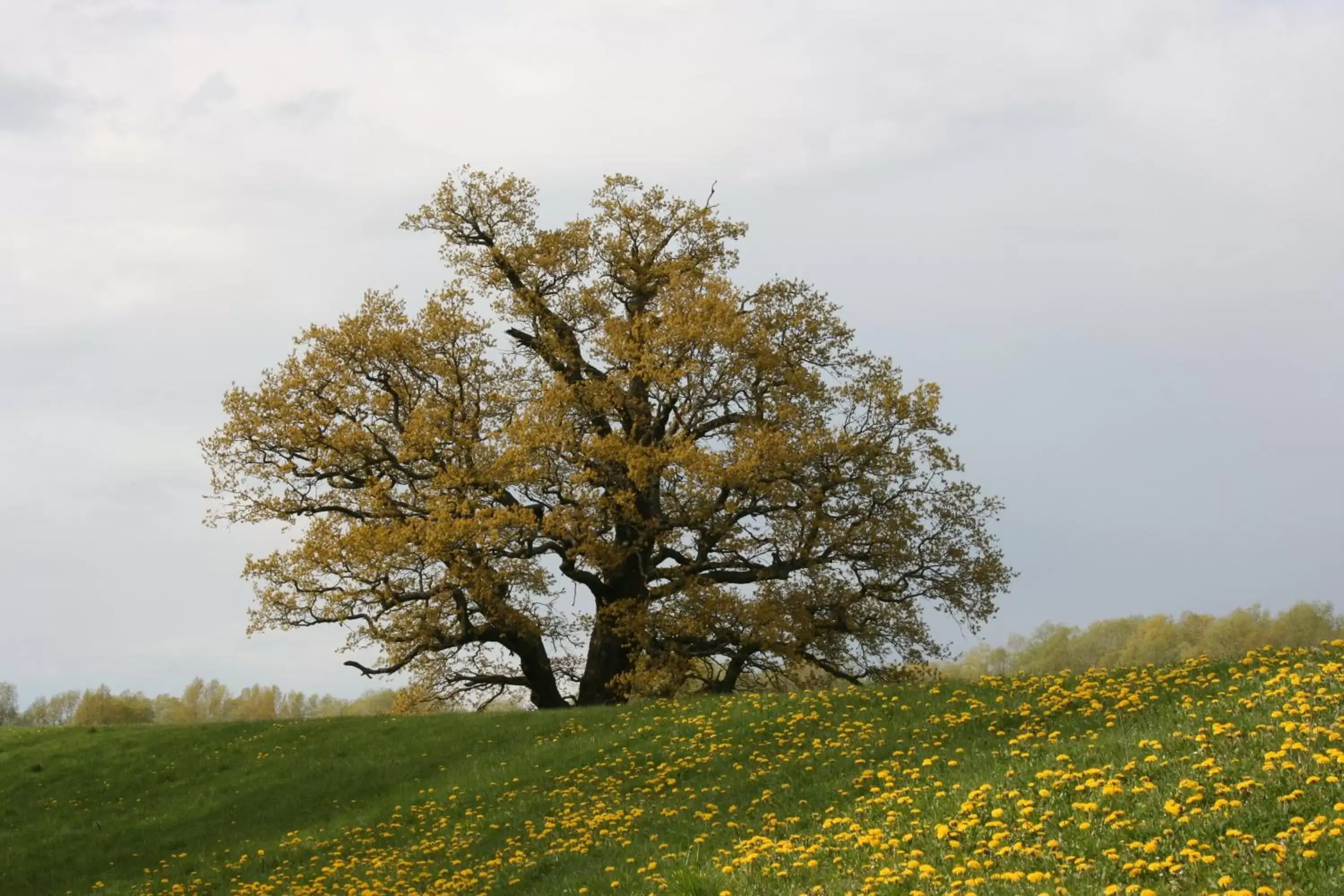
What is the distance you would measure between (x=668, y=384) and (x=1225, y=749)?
20.0 meters

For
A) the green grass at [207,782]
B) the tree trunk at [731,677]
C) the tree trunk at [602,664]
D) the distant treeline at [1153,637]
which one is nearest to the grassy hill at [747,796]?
the green grass at [207,782]

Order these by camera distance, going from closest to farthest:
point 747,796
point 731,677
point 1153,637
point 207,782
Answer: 1. point 747,796
2. point 207,782
3. point 731,677
4. point 1153,637

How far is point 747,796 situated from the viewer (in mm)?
17125

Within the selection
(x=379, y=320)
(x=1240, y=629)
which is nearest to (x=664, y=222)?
(x=379, y=320)

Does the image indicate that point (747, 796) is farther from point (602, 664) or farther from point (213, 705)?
point (213, 705)

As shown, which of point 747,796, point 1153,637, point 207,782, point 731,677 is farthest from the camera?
point 1153,637

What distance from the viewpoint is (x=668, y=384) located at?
30938 millimetres

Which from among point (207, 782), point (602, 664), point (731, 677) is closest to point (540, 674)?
point (602, 664)

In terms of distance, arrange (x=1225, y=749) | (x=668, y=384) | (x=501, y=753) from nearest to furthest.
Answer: (x=1225, y=749) < (x=501, y=753) < (x=668, y=384)

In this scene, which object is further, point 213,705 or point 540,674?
point 213,705

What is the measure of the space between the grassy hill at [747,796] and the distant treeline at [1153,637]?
30735mm

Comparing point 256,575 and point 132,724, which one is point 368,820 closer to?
point 256,575

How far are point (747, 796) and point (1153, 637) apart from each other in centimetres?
5569

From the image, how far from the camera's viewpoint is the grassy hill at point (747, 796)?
10734mm
